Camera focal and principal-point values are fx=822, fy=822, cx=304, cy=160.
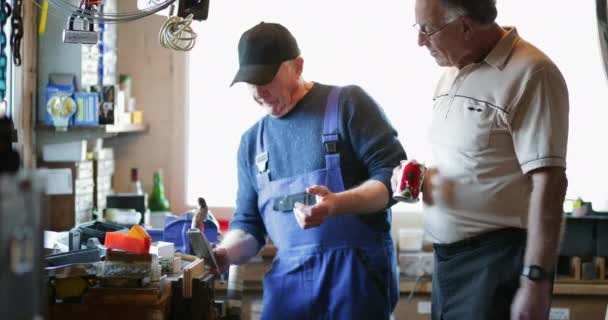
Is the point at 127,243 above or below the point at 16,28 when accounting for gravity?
below

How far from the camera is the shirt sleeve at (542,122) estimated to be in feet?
6.11

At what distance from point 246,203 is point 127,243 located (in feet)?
1.77

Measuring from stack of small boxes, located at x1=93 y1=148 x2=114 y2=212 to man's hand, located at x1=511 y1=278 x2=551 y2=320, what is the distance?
93.6 inches

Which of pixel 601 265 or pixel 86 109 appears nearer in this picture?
pixel 86 109

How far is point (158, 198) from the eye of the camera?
420 centimetres

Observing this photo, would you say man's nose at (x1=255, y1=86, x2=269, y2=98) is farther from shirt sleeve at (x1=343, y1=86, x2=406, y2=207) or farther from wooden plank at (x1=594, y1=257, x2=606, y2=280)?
wooden plank at (x1=594, y1=257, x2=606, y2=280)

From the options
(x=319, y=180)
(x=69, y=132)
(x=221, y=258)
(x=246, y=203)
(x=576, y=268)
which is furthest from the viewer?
(x=576, y=268)

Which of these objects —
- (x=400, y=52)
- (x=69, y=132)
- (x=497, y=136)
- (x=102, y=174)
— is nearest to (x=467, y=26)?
(x=497, y=136)

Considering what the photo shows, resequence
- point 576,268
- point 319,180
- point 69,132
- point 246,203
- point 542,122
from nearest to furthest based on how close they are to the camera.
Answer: point 542,122, point 319,180, point 246,203, point 69,132, point 576,268

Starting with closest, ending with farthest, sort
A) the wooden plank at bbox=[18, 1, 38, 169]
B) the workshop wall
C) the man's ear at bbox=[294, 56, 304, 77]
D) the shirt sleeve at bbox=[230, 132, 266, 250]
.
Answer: the man's ear at bbox=[294, 56, 304, 77] → the shirt sleeve at bbox=[230, 132, 266, 250] → the wooden plank at bbox=[18, 1, 38, 169] → the workshop wall

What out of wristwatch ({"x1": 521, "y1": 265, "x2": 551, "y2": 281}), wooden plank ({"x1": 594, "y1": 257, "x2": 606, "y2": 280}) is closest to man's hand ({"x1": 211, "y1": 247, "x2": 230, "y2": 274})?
wristwatch ({"x1": 521, "y1": 265, "x2": 551, "y2": 281})

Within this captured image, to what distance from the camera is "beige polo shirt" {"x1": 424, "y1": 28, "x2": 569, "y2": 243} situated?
1.88m

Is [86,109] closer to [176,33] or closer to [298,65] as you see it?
[176,33]

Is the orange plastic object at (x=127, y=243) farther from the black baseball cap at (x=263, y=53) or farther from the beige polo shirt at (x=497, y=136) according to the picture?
the beige polo shirt at (x=497, y=136)
